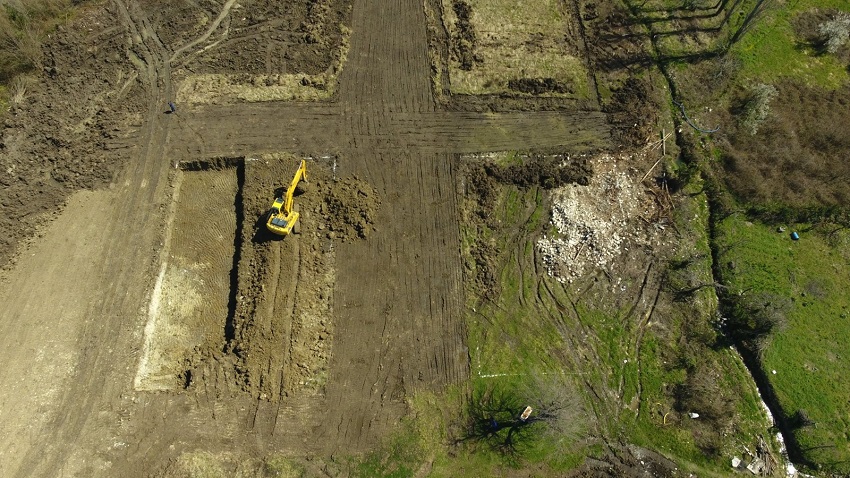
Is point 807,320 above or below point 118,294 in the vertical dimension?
above

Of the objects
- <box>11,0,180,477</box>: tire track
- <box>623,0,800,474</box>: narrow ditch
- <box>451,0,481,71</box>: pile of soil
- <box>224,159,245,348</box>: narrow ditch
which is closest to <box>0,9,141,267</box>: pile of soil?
<box>11,0,180,477</box>: tire track

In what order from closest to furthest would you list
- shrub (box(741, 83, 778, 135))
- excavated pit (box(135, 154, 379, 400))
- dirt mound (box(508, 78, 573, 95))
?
1. excavated pit (box(135, 154, 379, 400))
2. shrub (box(741, 83, 778, 135))
3. dirt mound (box(508, 78, 573, 95))

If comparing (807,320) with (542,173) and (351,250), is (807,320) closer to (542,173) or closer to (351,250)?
(542,173)

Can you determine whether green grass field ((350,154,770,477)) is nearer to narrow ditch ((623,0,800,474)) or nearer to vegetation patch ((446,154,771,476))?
vegetation patch ((446,154,771,476))

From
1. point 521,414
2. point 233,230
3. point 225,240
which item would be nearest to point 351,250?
point 233,230

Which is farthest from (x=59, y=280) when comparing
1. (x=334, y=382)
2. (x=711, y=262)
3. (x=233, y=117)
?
(x=711, y=262)
